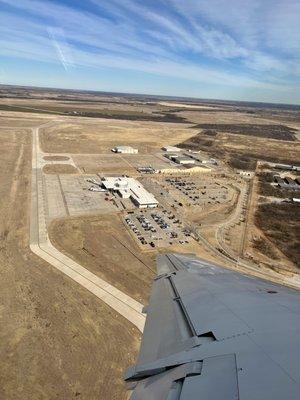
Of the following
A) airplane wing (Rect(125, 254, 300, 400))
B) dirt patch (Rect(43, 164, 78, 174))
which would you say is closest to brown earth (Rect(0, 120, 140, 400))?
airplane wing (Rect(125, 254, 300, 400))

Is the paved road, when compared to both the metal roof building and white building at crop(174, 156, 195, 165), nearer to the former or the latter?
white building at crop(174, 156, 195, 165)

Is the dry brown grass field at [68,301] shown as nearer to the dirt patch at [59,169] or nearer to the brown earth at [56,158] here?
the dirt patch at [59,169]

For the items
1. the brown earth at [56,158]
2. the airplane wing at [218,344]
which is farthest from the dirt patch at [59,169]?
the airplane wing at [218,344]

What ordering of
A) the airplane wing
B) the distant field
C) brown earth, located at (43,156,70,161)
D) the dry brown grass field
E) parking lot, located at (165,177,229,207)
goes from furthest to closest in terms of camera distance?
1. the distant field
2. brown earth, located at (43,156,70,161)
3. parking lot, located at (165,177,229,207)
4. the dry brown grass field
5. the airplane wing

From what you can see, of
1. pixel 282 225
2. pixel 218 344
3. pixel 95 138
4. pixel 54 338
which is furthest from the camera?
pixel 95 138

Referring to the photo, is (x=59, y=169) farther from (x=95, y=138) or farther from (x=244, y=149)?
(x=244, y=149)

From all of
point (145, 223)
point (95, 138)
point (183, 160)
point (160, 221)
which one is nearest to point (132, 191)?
point (160, 221)
